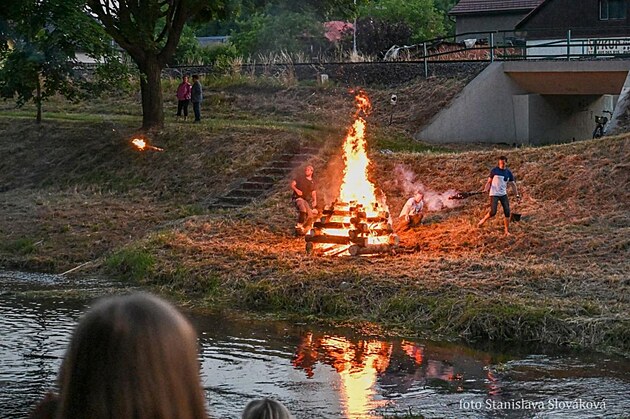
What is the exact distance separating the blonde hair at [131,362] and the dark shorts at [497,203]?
1875 centimetres

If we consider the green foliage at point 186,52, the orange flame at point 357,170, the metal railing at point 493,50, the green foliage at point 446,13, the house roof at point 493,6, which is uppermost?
the green foliage at point 446,13

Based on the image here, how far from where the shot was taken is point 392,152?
30406 mm

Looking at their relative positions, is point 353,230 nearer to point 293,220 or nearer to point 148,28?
point 293,220

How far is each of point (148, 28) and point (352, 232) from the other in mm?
14304

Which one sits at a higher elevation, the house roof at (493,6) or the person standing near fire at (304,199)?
the house roof at (493,6)

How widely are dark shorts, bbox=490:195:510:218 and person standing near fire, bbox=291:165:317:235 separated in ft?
13.9

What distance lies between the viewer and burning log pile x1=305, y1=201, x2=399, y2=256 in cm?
2092

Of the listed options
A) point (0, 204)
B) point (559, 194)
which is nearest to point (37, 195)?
point (0, 204)

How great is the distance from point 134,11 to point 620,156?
1513cm

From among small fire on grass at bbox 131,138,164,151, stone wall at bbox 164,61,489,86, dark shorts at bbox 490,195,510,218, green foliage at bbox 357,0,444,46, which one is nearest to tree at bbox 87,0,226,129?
small fire on grass at bbox 131,138,164,151

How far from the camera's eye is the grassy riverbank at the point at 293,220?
702 inches

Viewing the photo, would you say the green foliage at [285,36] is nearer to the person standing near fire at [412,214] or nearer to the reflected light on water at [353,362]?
the person standing near fire at [412,214]

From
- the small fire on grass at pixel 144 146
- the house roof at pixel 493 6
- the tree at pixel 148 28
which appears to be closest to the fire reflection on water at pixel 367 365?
the small fire on grass at pixel 144 146

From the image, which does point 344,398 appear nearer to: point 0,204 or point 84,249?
point 84,249
